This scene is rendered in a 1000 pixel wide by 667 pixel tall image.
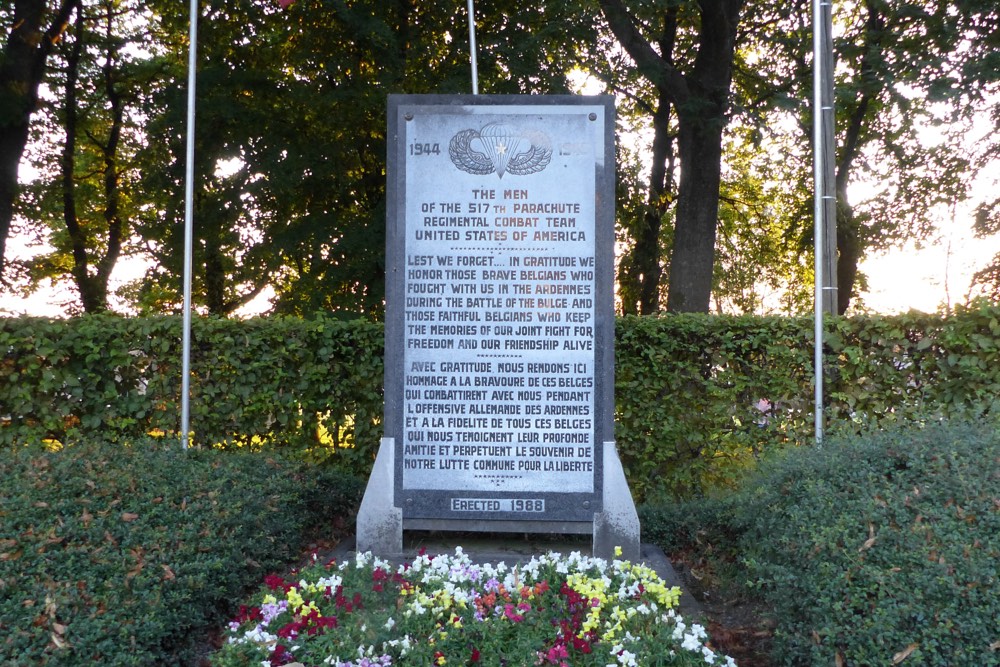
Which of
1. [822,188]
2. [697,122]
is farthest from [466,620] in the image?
[697,122]

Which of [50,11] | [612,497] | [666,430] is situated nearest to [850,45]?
[666,430]

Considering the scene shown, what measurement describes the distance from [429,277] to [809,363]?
344 centimetres

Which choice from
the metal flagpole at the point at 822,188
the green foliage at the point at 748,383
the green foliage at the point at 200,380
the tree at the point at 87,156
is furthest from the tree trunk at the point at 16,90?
the metal flagpole at the point at 822,188

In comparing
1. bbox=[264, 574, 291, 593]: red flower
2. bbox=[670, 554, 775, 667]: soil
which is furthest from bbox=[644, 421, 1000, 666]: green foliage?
bbox=[264, 574, 291, 593]: red flower

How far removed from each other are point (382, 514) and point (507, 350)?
1296 mm

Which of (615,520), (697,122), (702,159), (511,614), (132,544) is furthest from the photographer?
(702,159)

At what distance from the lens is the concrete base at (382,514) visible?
5219 millimetres

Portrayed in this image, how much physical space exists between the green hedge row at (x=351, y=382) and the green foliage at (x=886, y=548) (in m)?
2.22

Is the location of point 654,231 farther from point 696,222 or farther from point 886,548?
point 886,548

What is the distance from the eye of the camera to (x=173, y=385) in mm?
7082

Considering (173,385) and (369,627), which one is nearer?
(369,627)

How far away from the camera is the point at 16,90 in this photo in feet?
37.4

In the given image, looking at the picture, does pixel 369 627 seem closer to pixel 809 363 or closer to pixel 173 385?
pixel 173 385

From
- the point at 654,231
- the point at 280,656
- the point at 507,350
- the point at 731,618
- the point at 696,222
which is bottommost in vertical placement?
the point at 731,618
